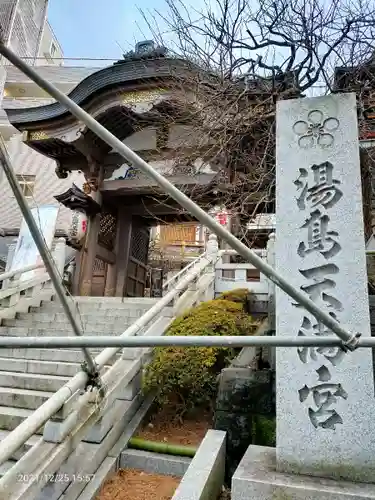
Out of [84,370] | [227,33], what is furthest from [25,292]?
[227,33]

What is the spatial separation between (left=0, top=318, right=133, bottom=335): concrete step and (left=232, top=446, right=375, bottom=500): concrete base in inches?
178

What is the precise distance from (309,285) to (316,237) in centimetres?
45

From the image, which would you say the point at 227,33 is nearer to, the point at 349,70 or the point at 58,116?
the point at 349,70

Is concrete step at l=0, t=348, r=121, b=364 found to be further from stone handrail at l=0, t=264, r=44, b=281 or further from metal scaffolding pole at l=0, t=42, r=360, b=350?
metal scaffolding pole at l=0, t=42, r=360, b=350

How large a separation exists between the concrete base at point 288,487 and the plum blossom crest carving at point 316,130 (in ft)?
9.19

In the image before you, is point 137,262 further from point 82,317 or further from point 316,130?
point 316,130

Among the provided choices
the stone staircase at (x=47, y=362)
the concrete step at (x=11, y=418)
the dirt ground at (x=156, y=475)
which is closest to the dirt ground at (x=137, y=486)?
the dirt ground at (x=156, y=475)

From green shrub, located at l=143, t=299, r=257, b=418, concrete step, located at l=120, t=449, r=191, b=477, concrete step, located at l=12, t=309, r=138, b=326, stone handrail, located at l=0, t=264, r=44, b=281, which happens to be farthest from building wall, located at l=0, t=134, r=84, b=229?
concrete step, located at l=120, t=449, r=191, b=477

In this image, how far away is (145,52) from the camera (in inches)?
341

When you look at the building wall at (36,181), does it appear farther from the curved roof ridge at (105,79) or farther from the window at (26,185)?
the curved roof ridge at (105,79)

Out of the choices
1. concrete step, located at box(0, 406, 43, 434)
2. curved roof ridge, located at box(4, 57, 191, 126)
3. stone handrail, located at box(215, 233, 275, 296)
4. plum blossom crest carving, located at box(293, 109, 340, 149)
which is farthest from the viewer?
curved roof ridge, located at box(4, 57, 191, 126)

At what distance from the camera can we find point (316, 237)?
3.29 metres

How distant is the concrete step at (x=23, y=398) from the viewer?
4.52 metres
